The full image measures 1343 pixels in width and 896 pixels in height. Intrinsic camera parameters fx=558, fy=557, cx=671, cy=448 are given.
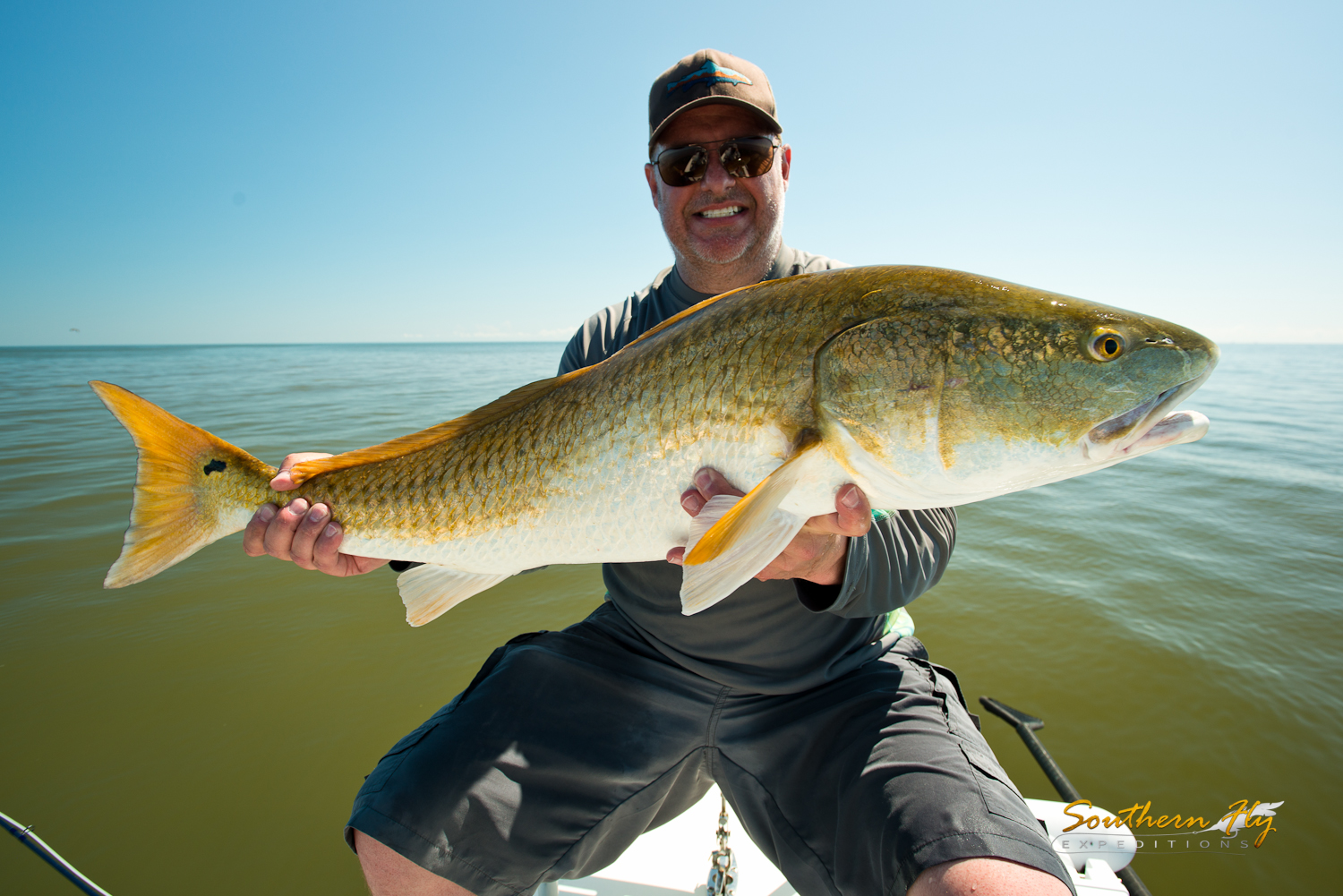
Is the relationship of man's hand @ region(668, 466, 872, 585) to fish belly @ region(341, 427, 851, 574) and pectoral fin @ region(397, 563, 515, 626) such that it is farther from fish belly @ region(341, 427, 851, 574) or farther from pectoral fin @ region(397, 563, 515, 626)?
pectoral fin @ region(397, 563, 515, 626)

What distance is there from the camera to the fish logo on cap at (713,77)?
2.90 meters

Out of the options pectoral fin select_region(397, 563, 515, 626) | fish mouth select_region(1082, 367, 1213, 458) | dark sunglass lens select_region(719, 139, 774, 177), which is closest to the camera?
fish mouth select_region(1082, 367, 1213, 458)

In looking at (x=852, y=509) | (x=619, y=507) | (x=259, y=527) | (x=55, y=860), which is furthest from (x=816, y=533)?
(x=55, y=860)

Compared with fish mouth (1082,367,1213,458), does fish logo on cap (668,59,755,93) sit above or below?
above

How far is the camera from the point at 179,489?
2.05m

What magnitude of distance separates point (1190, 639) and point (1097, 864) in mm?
3126

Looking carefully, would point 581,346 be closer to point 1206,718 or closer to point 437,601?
point 437,601

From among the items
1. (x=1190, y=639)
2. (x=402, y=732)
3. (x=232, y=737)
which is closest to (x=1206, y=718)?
(x=1190, y=639)

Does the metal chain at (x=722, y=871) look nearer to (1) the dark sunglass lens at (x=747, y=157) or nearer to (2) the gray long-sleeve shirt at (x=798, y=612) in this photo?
(2) the gray long-sleeve shirt at (x=798, y=612)

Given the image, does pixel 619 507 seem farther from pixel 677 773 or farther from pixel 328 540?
pixel 677 773

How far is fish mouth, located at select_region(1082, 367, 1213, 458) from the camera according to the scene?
136 centimetres

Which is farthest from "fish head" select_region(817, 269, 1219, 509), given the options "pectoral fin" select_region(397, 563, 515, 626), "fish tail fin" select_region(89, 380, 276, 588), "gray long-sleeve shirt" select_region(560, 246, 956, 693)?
"fish tail fin" select_region(89, 380, 276, 588)

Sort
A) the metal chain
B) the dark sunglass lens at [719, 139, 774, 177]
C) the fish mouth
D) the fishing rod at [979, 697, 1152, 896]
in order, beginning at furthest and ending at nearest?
the dark sunglass lens at [719, 139, 774, 177] → the fishing rod at [979, 697, 1152, 896] → the metal chain → the fish mouth

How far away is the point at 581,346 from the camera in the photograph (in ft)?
10.8
